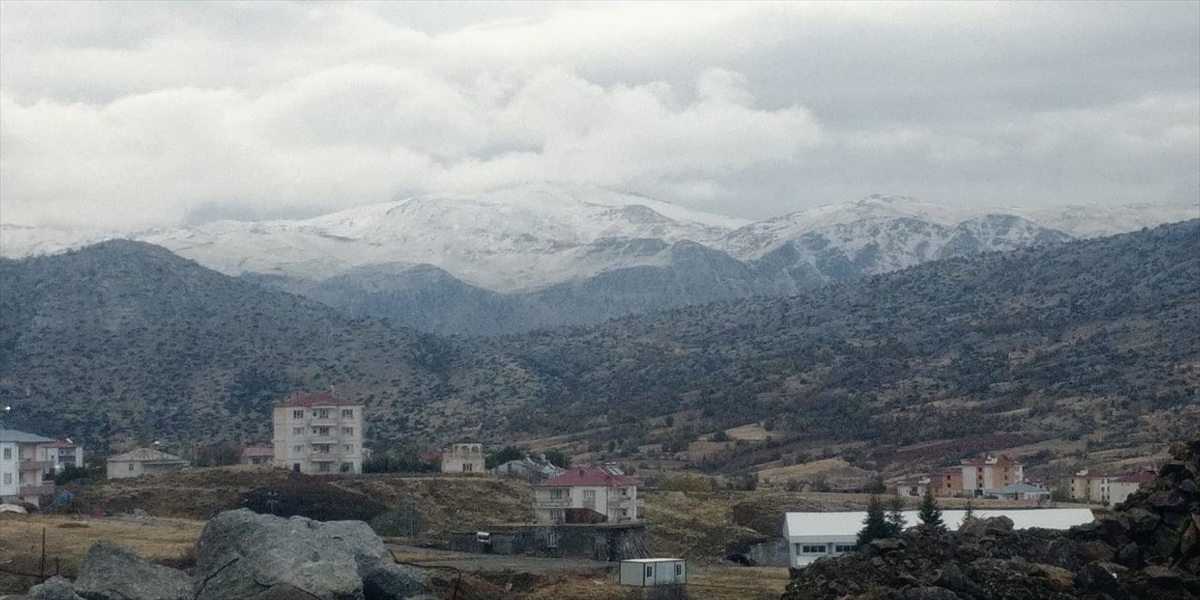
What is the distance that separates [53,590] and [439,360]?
129213 mm

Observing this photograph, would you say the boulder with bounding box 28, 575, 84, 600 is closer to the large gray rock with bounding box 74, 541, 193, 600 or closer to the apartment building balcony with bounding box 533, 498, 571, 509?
the large gray rock with bounding box 74, 541, 193, 600

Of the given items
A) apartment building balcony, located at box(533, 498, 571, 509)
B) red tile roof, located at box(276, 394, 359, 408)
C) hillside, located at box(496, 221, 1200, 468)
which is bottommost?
apartment building balcony, located at box(533, 498, 571, 509)

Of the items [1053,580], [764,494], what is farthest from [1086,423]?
[1053,580]

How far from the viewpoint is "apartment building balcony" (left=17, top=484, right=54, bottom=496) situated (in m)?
88.9

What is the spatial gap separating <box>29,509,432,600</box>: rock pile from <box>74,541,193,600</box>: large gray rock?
2 cm

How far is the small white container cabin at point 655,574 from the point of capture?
5409cm

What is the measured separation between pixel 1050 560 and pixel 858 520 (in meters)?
23.5

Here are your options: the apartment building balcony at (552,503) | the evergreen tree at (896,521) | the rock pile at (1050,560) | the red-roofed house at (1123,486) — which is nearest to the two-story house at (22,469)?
the apartment building balcony at (552,503)

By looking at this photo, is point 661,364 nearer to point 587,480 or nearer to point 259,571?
point 587,480

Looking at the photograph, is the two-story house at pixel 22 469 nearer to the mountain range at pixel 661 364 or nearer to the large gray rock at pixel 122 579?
the mountain range at pixel 661 364

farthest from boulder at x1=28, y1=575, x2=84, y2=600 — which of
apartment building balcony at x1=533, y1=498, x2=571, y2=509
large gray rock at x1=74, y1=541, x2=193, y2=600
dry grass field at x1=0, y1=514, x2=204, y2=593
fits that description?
apartment building balcony at x1=533, y1=498, x2=571, y2=509

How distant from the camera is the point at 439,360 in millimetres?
171000

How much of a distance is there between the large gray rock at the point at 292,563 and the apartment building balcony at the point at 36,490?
135 feet

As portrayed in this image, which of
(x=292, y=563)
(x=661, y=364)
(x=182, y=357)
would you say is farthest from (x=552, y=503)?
(x=661, y=364)
